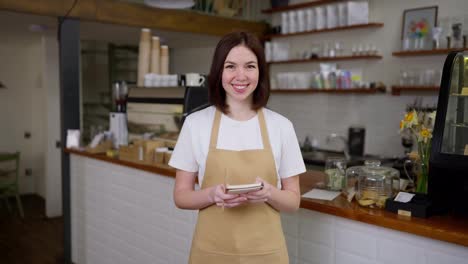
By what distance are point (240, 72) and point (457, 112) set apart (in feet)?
3.26

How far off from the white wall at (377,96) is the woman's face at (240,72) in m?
3.47

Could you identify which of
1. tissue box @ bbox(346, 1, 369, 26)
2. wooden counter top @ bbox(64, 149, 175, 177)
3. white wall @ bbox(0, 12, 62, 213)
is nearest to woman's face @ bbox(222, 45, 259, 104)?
wooden counter top @ bbox(64, 149, 175, 177)

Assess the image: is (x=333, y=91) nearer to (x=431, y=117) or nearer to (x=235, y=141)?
(x=431, y=117)

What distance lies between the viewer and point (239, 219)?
1.63m

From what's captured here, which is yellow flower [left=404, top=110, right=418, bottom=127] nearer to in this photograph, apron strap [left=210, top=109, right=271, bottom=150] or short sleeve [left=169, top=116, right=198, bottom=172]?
apron strap [left=210, top=109, right=271, bottom=150]

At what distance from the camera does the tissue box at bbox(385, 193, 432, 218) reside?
1794 millimetres

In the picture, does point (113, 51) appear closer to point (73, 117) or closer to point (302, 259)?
point (73, 117)

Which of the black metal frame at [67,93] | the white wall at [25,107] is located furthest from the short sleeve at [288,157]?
the white wall at [25,107]

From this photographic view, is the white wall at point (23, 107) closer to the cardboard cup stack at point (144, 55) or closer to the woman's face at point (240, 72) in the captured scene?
the cardboard cup stack at point (144, 55)

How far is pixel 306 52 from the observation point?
5578 millimetres

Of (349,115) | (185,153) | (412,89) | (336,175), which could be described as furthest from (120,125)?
(412,89)

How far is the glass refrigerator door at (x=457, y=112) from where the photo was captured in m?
1.84

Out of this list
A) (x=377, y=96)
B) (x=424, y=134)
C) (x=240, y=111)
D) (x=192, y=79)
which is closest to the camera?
(x=240, y=111)

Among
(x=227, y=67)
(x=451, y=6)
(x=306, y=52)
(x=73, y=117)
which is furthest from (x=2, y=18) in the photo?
(x=451, y=6)
